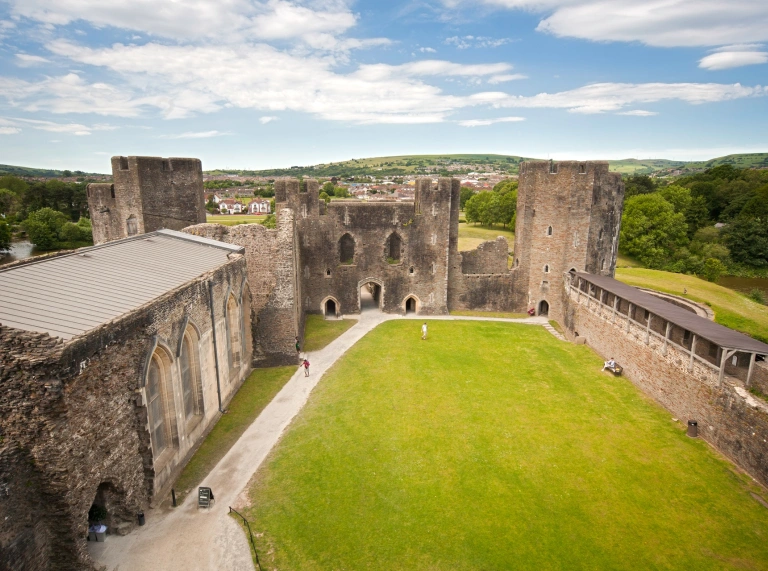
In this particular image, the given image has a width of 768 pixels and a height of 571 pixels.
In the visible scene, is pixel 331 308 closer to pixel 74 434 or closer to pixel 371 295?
pixel 371 295

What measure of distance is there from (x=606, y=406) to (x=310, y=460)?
11.7 meters

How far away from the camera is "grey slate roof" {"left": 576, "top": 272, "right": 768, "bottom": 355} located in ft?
48.7

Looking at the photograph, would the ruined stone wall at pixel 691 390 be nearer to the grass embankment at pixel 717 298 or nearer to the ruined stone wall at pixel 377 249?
the grass embankment at pixel 717 298

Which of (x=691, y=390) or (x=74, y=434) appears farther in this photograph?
(x=691, y=390)

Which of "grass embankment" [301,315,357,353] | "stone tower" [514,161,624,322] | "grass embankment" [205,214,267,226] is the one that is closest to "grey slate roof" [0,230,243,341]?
"grass embankment" [301,315,357,353]

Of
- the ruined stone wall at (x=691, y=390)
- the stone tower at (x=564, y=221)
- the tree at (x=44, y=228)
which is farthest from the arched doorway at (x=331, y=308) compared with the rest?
the tree at (x=44, y=228)

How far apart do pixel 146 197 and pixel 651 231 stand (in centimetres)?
4662

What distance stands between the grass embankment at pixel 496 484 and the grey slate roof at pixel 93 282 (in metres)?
6.46

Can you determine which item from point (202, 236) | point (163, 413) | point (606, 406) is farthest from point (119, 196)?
point (606, 406)

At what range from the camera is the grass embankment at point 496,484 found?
36.0 ft

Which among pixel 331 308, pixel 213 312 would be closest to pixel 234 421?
pixel 213 312

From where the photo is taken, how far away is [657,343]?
18.7 meters

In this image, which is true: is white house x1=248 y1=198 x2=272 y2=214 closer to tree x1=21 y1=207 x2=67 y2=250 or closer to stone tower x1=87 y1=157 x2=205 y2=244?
tree x1=21 y1=207 x2=67 y2=250

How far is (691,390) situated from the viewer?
16.1 metres
